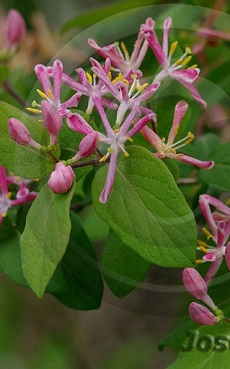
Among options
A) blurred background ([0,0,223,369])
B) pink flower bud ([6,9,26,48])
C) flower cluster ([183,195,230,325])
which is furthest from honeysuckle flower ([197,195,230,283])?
blurred background ([0,0,223,369])

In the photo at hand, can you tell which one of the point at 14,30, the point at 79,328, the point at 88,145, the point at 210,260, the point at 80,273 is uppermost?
the point at 88,145

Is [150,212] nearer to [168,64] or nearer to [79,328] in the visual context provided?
[168,64]

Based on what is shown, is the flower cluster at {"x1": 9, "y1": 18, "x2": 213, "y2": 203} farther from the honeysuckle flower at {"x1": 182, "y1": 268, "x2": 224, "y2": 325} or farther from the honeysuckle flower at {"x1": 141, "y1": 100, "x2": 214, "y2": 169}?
the honeysuckle flower at {"x1": 182, "y1": 268, "x2": 224, "y2": 325}

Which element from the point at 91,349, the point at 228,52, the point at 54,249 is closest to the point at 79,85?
the point at 54,249

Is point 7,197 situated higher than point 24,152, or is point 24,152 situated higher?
point 24,152

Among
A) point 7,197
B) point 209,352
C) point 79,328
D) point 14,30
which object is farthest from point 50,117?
point 79,328

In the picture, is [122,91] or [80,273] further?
[80,273]

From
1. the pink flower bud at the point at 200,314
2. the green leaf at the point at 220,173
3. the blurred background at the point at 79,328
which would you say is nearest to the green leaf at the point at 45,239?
the pink flower bud at the point at 200,314
